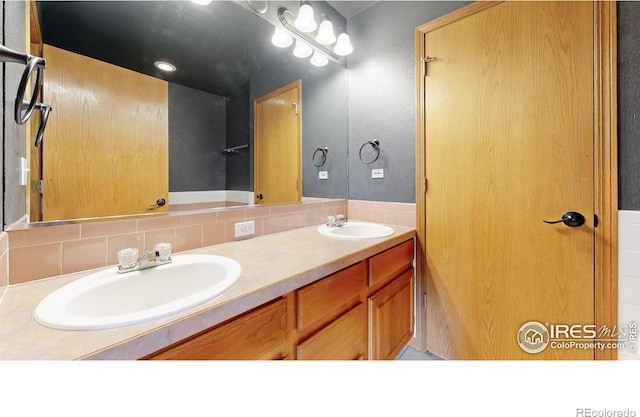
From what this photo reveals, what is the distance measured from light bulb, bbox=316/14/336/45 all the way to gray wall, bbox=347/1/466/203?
0.26m

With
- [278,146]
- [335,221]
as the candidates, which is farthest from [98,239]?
[335,221]

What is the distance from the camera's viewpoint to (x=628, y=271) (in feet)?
3.10

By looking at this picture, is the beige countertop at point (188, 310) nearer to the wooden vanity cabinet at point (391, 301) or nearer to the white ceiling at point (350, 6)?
the wooden vanity cabinet at point (391, 301)

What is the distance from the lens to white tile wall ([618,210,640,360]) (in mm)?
931

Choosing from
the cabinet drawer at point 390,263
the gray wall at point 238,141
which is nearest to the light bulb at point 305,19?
the gray wall at point 238,141

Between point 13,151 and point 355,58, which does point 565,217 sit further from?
point 13,151

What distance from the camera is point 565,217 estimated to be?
3.45 ft

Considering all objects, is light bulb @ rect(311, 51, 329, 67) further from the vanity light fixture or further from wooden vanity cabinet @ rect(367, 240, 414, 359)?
wooden vanity cabinet @ rect(367, 240, 414, 359)

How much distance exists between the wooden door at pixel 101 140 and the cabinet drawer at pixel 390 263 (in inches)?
38.0

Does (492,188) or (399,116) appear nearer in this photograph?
(492,188)

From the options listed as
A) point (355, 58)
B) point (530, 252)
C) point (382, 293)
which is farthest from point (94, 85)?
point (530, 252)

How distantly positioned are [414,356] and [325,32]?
214 centimetres
